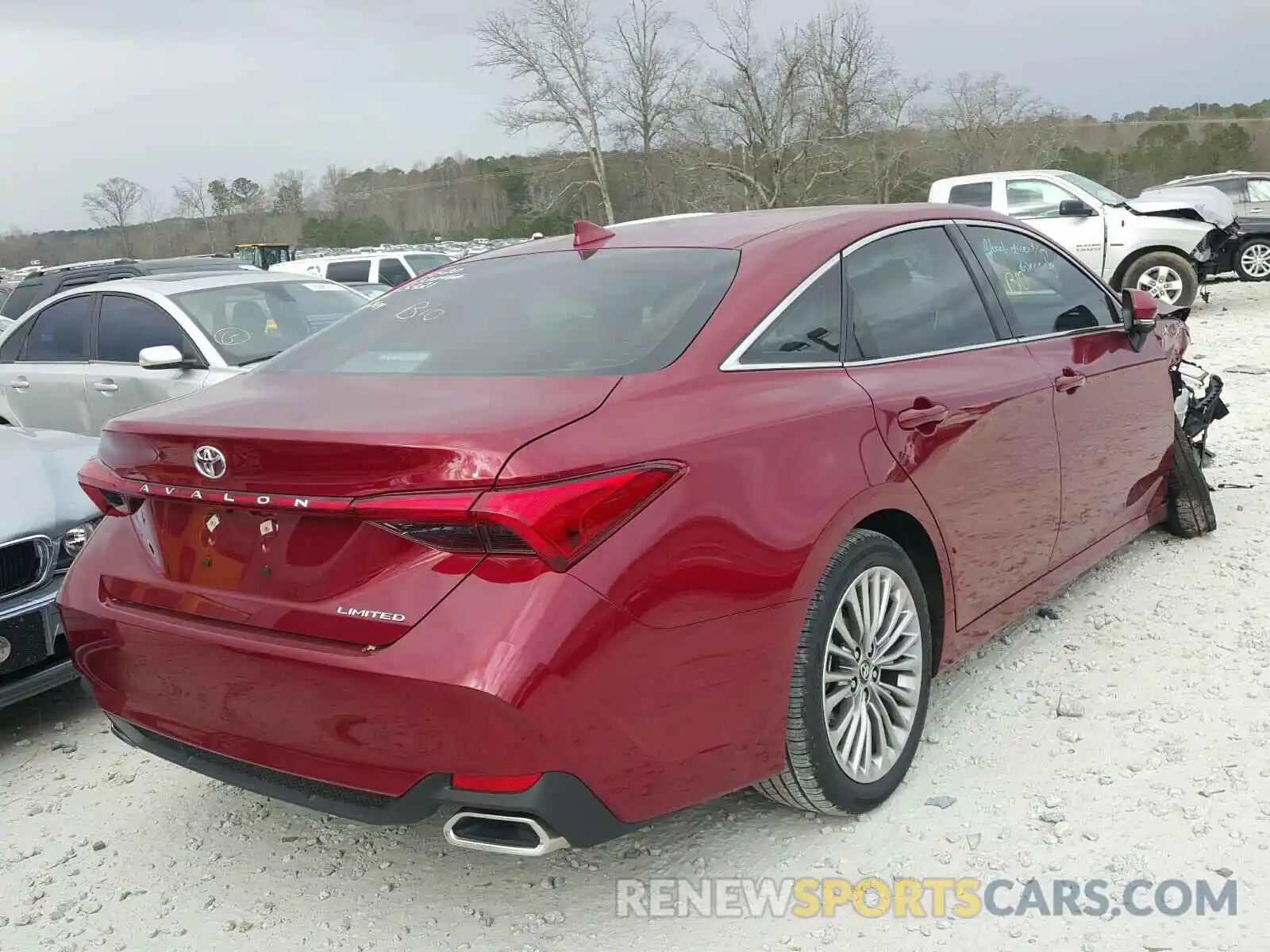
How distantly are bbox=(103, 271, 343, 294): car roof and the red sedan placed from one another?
419 centimetres

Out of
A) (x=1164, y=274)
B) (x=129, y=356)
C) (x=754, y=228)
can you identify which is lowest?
(x=1164, y=274)

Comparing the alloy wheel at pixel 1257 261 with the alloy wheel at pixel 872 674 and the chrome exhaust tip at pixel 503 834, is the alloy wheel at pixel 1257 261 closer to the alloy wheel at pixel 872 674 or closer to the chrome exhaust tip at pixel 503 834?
the alloy wheel at pixel 872 674

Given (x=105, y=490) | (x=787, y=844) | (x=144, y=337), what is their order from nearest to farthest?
(x=105, y=490) < (x=787, y=844) < (x=144, y=337)

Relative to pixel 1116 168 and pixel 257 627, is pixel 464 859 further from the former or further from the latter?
pixel 1116 168

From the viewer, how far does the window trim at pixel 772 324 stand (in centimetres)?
256

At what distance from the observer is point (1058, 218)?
1312cm

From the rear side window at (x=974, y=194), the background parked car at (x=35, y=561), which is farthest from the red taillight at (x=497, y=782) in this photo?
the rear side window at (x=974, y=194)

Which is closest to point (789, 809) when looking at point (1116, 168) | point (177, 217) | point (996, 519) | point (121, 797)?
point (996, 519)

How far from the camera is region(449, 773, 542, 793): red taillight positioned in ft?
6.83

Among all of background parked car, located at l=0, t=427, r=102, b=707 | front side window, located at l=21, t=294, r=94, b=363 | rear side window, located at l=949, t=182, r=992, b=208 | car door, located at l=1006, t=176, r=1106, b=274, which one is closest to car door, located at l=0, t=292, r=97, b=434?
front side window, located at l=21, t=294, r=94, b=363

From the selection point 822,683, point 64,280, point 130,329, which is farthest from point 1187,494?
point 64,280

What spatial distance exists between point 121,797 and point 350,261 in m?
17.5

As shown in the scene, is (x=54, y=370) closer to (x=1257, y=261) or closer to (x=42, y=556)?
(x=42, y=556)

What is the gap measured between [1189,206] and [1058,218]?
175 centimetres
